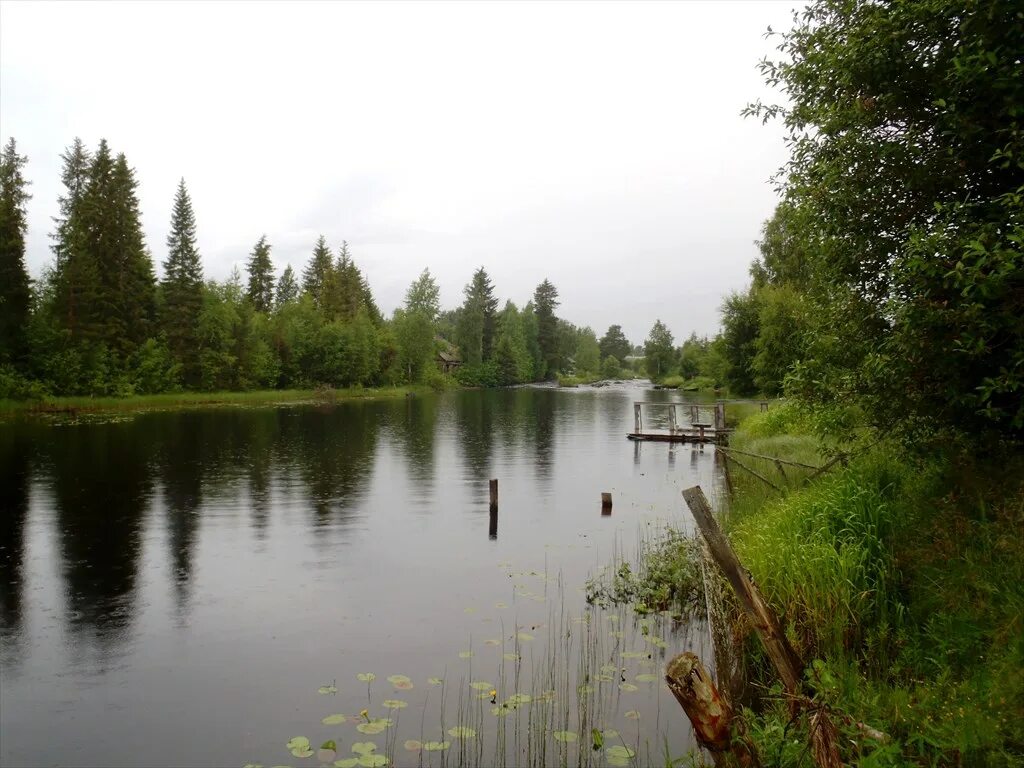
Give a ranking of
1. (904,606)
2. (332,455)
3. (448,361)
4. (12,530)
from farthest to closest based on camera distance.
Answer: (448,361), (332,455), (12,530), (904,606)

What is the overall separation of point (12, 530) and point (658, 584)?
1601cm

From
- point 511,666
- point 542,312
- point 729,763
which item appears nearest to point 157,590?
point 511,666

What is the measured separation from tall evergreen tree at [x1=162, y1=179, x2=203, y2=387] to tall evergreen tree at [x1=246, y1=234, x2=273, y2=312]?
25.7 m

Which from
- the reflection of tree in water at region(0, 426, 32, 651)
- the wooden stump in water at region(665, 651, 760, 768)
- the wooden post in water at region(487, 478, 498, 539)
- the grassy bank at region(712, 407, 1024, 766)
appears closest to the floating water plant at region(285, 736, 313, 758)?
the wooden stump in water at region(665, 651, 760, 768)

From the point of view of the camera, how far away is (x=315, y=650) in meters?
10.2

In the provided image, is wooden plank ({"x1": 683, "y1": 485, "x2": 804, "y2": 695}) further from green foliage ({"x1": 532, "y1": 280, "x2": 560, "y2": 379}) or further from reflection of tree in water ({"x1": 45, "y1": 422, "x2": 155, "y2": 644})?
green foliage ({"x1": 532, "y1": 280, "x2": 560, "y2": 379})

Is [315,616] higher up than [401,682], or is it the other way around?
[401,682]

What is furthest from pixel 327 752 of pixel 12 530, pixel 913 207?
pixel 12 530

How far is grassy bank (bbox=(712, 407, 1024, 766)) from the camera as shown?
204 inches

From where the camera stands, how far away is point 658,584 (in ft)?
38.7

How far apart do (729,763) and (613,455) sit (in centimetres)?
2644

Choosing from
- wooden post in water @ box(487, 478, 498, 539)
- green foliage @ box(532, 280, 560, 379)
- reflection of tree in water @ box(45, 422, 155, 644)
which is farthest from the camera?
green foliage @ box(532, 280, 560, 379)

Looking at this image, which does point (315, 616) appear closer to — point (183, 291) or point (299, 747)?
point (299, 747)

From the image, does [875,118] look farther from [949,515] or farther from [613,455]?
[613,455]
